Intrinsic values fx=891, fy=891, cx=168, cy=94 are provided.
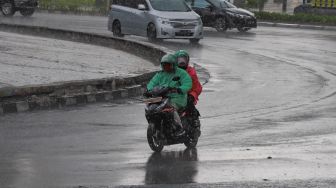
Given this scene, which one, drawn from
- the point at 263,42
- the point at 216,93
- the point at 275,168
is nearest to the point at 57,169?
the point at 275,168

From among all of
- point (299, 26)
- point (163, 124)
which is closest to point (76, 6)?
point (299, 26)

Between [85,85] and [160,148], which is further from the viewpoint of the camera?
[85,85]

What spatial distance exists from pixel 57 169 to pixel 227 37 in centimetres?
2545

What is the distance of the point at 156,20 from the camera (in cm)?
3131

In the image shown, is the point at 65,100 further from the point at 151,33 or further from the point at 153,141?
the point at 151,33

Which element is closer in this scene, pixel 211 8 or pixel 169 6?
pixel 169 6

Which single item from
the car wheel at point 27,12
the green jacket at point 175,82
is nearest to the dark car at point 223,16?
the car wheel at point 27,12

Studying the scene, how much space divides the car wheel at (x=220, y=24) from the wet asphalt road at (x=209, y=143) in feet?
54.6

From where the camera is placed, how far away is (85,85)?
53.0ft

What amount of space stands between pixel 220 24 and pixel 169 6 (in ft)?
19.8

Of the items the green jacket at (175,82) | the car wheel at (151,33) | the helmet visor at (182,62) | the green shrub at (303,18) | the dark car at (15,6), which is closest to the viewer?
the green jacket at (175,82)

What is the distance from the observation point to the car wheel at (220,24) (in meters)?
37.8

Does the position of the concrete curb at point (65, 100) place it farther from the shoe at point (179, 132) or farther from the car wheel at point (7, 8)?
the car wheel at point (7, 8)

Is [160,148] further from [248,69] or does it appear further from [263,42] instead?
[263,42]
